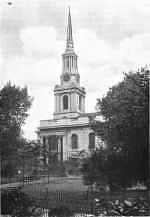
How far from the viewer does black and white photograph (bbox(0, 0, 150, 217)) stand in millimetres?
4750

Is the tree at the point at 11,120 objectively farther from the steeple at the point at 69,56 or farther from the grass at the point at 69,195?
the steeple at the point at 69,56

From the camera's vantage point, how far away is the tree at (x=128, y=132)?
15.3 feet

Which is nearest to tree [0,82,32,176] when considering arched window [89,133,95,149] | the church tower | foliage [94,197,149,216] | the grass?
the grass

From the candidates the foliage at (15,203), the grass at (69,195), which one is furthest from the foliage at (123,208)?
the foliage at (15,203)

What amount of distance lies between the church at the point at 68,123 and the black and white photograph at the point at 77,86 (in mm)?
32

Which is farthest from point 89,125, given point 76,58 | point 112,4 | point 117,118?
point 112,4

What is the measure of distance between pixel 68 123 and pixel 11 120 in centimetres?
158

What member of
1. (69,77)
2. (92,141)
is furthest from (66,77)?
(92,141)

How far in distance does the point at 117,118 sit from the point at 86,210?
4.81 ft

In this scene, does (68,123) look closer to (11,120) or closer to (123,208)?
(11,120)

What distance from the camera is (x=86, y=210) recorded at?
→ 4.40 meters

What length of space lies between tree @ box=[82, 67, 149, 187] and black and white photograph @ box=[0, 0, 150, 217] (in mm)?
15

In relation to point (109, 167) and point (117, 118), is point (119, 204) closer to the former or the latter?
point (109, 167)

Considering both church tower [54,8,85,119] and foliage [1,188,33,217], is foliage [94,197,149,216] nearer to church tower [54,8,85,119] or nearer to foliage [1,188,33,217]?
foliage [1,188,33,217]
